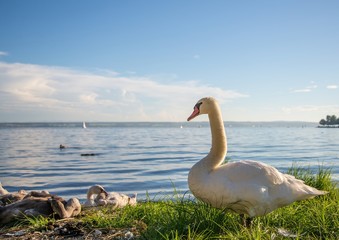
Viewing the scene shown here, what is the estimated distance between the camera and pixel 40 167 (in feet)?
76.0

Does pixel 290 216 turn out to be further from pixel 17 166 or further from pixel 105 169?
pixel 17 166

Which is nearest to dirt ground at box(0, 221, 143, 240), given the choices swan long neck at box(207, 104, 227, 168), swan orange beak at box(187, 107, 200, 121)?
swan long neck at box(207, 104, 227, 168)

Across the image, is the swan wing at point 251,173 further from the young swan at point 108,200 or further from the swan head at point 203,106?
the young swan at point 108,200

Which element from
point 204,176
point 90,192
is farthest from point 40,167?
point 204,176

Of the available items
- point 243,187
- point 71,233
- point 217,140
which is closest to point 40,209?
point 71,233

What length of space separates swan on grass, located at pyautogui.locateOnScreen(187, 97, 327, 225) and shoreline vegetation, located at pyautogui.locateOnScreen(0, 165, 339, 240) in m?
0.22

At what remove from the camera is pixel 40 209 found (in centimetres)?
743

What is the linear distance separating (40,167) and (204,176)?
61.7 feet

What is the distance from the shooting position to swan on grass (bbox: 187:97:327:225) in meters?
5.67

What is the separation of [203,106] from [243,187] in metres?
1.50

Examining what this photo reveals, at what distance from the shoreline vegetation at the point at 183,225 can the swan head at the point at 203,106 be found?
1367mm

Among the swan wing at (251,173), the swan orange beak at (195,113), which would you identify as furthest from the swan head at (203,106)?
the swan wing at (251,173)

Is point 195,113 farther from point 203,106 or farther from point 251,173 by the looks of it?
point 251,173

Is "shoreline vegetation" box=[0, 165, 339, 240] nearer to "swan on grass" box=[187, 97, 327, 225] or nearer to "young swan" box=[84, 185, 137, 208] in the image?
"swan on grass" box=[187, 97, 327, 225]
